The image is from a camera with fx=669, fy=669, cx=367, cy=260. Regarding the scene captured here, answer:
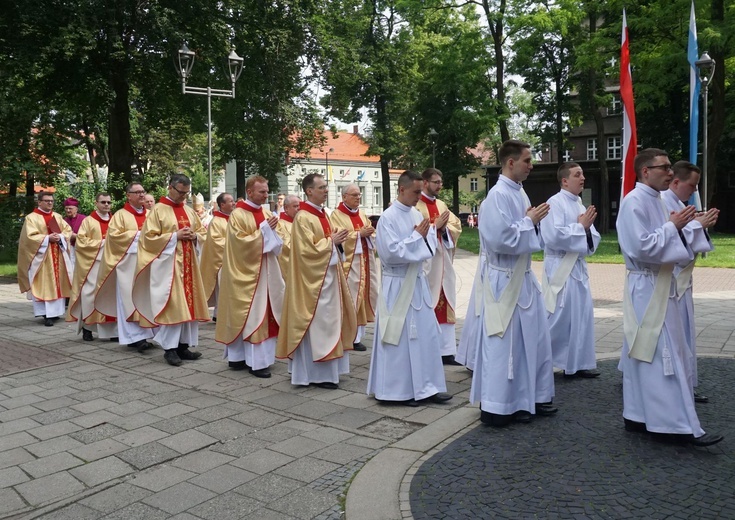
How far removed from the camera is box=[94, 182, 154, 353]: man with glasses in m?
8.73

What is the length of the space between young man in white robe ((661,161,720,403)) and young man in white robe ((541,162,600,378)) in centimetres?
98

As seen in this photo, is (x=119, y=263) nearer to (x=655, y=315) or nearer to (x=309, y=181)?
(x=309, y=181)

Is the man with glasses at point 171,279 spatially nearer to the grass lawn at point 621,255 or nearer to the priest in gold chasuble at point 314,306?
the priest in gold chasuble at point 314,306

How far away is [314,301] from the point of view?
660 cm

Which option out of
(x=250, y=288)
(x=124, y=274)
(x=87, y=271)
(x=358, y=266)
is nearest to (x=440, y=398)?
(x=250, y=288)

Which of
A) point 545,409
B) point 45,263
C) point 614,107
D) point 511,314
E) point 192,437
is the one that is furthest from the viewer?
point 614,107

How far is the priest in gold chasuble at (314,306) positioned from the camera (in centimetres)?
655

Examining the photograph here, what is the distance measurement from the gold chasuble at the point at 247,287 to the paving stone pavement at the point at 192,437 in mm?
513

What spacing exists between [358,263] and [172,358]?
2550 mm

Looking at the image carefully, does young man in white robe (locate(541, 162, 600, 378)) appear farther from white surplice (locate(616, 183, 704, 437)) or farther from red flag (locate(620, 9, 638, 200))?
white surplice (locate(616, 183, 704, 437))

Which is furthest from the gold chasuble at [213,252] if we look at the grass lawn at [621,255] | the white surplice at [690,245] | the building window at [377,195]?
the building window at [377,195]

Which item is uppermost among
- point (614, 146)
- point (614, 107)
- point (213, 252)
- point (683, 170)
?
point (614, 107)

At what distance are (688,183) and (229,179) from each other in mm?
70770

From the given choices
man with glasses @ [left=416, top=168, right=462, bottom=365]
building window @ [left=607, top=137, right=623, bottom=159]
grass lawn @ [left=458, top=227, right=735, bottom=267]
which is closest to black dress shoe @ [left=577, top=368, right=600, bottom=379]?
man with glasses @ [left=416, top=168, right=462, bottom=365]
